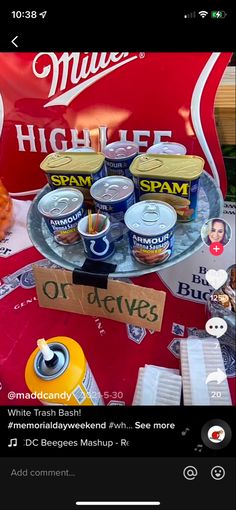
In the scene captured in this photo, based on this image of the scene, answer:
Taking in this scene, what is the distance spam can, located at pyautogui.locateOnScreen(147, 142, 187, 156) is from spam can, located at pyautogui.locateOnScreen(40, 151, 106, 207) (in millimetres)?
99

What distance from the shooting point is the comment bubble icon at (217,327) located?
622 millimetres

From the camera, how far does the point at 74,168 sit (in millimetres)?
753

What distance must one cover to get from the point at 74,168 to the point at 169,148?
18 centimetres

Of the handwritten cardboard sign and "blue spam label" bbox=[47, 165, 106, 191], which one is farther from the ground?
"blue spam label" bbox=[47, 165, 106, 191]

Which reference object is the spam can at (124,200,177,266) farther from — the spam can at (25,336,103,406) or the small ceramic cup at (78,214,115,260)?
the spam can at (25,336,103,406)

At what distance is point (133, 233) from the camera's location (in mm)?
686

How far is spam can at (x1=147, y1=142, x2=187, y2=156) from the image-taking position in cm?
75

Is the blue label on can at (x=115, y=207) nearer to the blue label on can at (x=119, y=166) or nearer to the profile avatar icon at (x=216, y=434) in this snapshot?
the blue label on can at (x=119, y=166)
